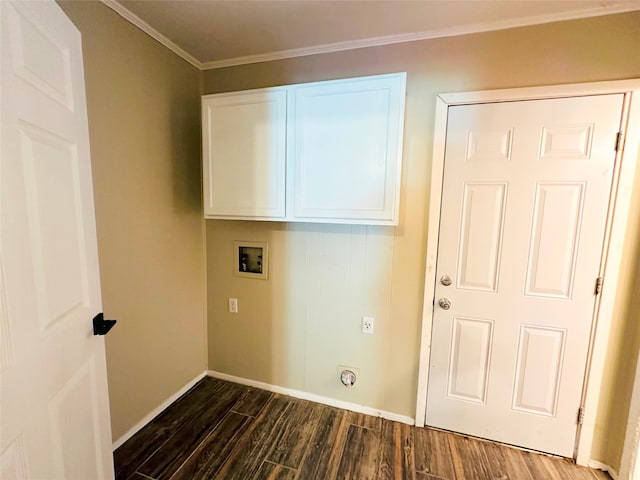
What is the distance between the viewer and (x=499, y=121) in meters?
1.61

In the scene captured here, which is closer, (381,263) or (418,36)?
(418,36)

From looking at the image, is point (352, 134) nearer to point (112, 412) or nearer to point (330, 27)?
point (330, 27)

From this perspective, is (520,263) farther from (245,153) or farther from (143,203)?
(143,203)

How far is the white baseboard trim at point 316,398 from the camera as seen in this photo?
1960 mm

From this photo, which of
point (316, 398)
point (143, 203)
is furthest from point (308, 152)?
point (316, 398)

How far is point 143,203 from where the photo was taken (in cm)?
176

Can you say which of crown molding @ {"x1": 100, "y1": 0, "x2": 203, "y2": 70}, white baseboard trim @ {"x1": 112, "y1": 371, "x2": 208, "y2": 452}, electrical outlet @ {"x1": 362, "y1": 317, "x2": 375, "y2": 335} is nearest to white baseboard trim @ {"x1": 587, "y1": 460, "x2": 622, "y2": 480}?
electrical outlet @ {"x1": 362, "y1": 317, "x2": 375, "y2": 335}

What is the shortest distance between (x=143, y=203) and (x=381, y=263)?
1528 mm

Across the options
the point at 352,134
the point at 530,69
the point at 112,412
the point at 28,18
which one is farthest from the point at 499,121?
the point at 112,412

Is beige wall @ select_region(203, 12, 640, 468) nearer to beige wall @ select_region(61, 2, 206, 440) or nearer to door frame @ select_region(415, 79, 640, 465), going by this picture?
door frame @ select_region(415, 79, 640, 465)

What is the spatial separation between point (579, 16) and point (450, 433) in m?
2.44

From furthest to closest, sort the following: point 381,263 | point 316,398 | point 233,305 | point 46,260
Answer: point 233,305
point 316,398
point 381,263
point 46,260

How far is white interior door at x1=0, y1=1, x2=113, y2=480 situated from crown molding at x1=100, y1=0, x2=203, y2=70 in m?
0.67

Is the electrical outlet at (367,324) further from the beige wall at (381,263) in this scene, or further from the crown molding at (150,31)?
the crown molding at (150,31)
